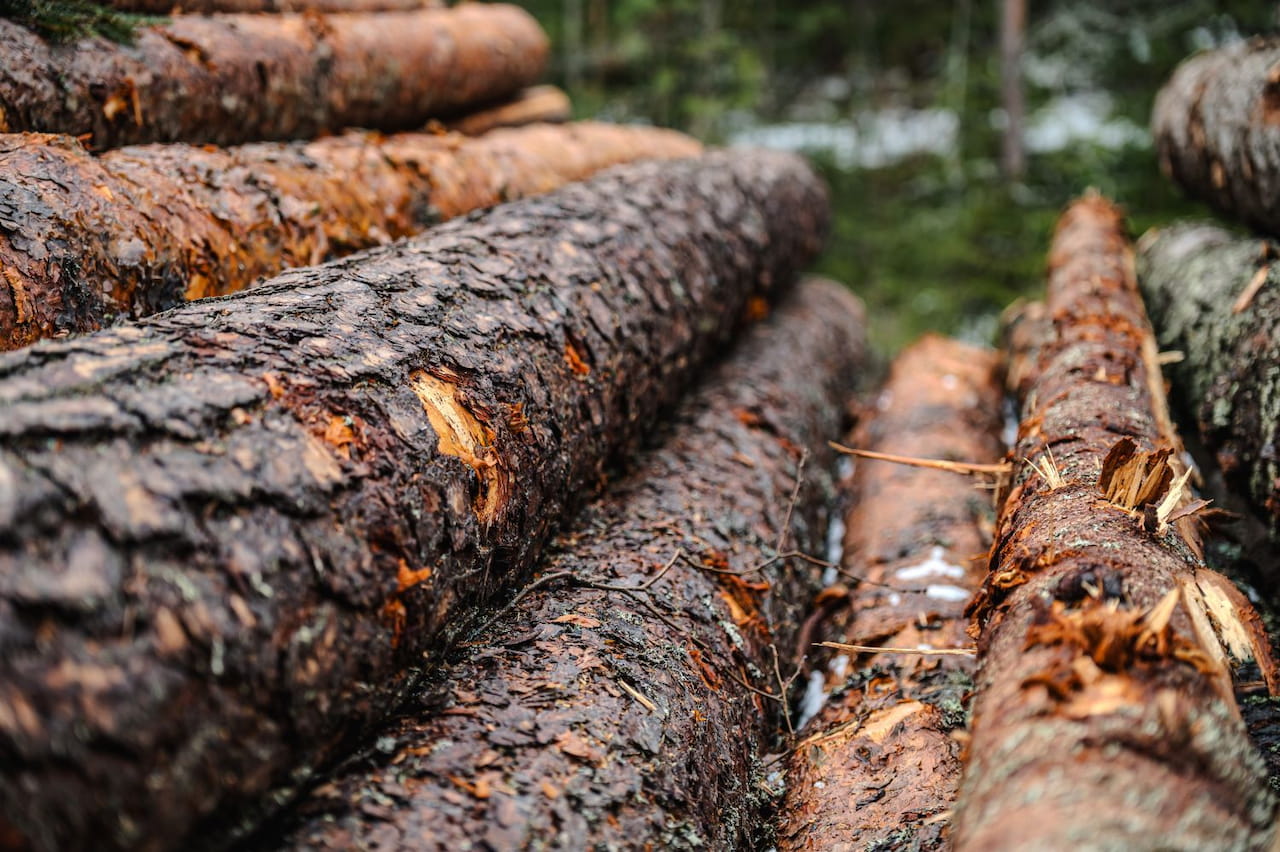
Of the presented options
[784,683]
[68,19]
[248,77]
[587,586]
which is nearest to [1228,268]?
[784,683]

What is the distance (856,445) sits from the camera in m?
4.09

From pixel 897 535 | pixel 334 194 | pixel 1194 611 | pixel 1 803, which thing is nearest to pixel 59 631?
pixel 1 803

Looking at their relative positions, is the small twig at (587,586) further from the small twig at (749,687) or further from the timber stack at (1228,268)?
the timber stack at (1228,268)

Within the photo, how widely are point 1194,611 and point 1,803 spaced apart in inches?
79.4

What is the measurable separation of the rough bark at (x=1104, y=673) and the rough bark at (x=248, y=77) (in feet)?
9.93

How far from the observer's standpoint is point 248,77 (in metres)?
3.25

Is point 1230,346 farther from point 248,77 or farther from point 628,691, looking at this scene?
point 248,77

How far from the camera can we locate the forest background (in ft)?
23.0

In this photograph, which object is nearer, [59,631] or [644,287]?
[59,631]

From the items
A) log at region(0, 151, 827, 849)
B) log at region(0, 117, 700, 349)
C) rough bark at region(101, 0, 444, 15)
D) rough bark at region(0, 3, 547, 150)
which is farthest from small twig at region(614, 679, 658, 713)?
rough bark at region(101, 0, 444, 15)

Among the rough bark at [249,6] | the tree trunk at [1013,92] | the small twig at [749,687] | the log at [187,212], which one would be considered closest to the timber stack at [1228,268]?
the small twig at [749,687]

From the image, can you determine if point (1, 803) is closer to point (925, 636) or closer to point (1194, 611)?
point (1194, 611)

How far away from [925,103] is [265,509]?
1352 cm

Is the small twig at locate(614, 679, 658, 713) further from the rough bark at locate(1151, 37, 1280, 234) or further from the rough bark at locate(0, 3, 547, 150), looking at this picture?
the rough bark at locate(1151, 37, 1280, 234)
